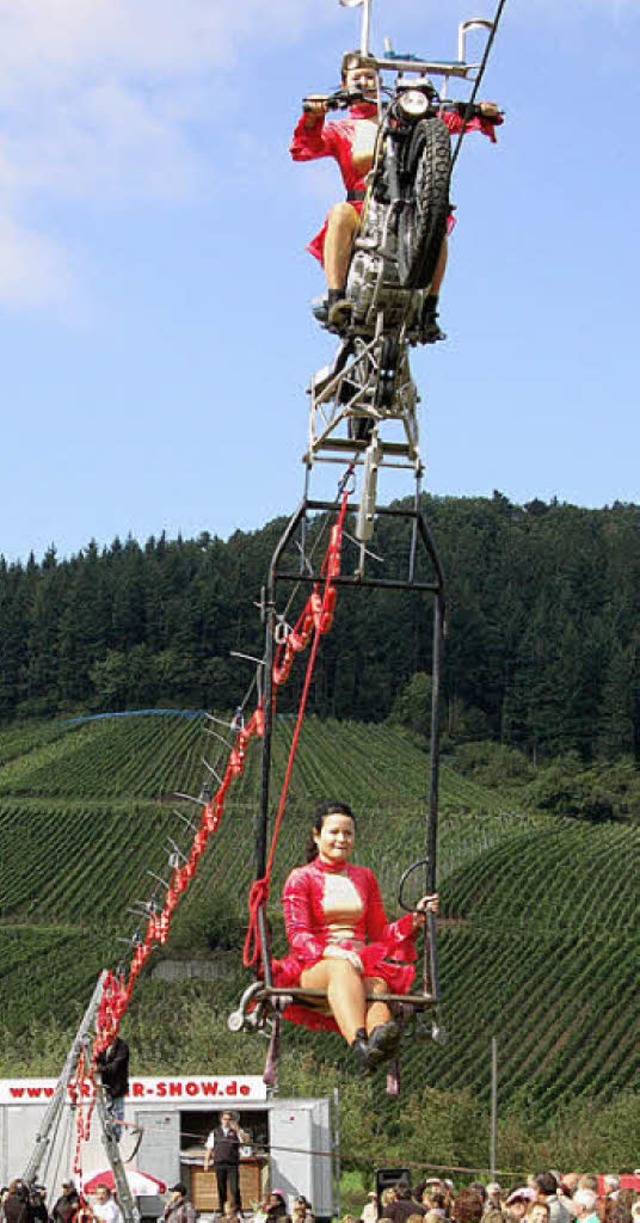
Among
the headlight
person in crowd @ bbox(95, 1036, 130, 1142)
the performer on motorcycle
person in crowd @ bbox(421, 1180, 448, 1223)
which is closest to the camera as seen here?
the headlight

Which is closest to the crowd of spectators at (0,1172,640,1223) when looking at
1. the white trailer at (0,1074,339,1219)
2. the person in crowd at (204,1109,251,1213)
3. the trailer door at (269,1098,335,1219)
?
the person in crowd at (204,1109,251,1213)

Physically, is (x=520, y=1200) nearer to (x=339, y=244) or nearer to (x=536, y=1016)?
(x=339, y=244)

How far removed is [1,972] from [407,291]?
6567cm

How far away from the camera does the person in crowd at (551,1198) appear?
9812 mm

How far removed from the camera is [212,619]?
135000 mm

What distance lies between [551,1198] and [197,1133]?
13952mm

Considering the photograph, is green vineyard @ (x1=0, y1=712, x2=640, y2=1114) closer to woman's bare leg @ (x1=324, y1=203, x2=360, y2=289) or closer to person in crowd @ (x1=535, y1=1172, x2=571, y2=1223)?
person in crowd @ (x1=535, y1=1172, x2=571, y2=1223)

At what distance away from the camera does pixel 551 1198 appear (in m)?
10.3

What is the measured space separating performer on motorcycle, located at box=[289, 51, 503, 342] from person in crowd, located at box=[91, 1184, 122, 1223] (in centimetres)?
762

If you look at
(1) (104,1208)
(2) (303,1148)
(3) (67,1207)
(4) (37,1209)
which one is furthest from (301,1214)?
(2) (303,1148)

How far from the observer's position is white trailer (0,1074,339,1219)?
73.3ft

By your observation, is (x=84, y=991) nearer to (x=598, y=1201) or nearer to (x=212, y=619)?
(x=598, y=1201)

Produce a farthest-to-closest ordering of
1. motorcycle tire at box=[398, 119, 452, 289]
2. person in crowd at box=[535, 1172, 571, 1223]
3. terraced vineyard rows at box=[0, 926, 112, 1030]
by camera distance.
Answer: terraced vineyard rows at box=[0, 926, 112, 1030] < person in crowd at box=[535, 1172, 571, 1223] < motorcycle tire at box=[398, 119, 452, 289]

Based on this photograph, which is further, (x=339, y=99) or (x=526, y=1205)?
(x=526, y=1205)
